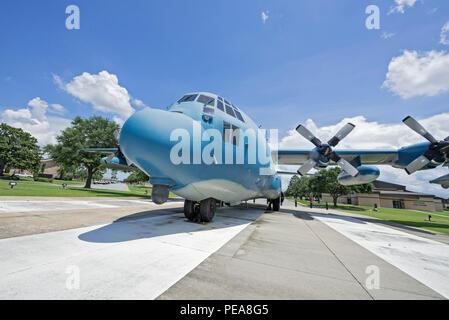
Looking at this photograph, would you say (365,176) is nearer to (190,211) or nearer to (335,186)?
(190,211)

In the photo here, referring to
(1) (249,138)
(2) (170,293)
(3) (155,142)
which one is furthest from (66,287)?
(1) (249,138)

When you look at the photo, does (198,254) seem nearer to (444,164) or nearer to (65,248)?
(65,248)

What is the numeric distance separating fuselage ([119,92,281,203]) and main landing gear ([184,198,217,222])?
545 mm

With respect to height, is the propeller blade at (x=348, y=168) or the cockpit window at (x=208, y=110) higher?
the cockpit window at (x=208, y=110)

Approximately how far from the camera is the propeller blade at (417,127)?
9.99 meters

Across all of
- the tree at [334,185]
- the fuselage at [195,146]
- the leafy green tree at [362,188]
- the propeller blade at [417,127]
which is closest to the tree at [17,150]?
the fuselage at [195,146]

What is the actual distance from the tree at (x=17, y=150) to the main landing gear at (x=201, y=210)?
179ft

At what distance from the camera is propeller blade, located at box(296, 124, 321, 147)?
11.5 metres

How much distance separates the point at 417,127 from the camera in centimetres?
1004

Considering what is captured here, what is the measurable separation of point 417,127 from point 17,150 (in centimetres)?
6630

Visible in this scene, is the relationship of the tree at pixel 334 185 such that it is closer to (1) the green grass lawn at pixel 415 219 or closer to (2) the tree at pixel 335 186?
(2) the tree at pixel 335 186

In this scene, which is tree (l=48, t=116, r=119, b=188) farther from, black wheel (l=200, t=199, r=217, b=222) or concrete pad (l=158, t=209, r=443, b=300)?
concrete pad (l=158, t=209, r=443, b=300)

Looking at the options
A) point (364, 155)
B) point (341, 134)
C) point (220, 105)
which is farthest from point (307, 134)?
point (220, 105)
